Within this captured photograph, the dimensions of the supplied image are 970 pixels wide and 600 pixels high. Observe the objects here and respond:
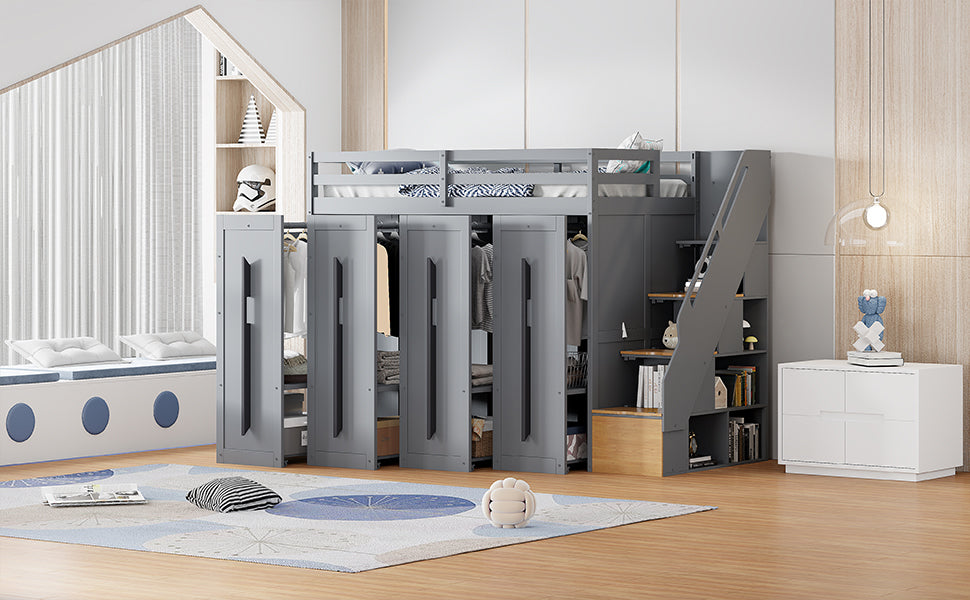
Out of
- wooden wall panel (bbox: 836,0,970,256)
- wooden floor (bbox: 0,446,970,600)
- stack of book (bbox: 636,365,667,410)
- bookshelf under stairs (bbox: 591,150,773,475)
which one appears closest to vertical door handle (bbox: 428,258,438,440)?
bookshelf under stairs (bbox: 591,150,773,475)

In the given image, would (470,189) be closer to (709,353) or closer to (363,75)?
(709,353)

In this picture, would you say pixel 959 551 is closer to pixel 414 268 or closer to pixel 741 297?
→ pixel 741 297

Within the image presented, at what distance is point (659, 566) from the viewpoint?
5.11 m

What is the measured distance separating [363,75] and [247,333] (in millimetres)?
2663

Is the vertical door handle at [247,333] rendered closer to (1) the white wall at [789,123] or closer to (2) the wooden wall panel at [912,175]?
(1) the white wall at [789,123]

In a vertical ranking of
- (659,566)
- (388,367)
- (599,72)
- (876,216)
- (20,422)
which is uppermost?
(599,72)

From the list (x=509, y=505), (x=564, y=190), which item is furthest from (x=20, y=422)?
(x=509, y=505)

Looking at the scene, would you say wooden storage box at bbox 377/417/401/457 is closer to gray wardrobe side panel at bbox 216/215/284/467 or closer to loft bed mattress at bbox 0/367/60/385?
gray wardrobe side panel at bbox 216/215/284/467

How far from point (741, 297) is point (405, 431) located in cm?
203

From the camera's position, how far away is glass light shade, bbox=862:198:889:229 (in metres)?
7.76

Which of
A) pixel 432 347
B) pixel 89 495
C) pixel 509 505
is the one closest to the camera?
pixel 509 505

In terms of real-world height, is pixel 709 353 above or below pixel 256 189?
below

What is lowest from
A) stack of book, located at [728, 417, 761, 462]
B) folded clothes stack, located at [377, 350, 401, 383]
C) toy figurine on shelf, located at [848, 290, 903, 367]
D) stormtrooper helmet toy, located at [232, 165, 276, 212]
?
stack of book, located at [728, 417, 761, 462]

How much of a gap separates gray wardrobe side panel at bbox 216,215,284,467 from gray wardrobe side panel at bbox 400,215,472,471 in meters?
0.71
